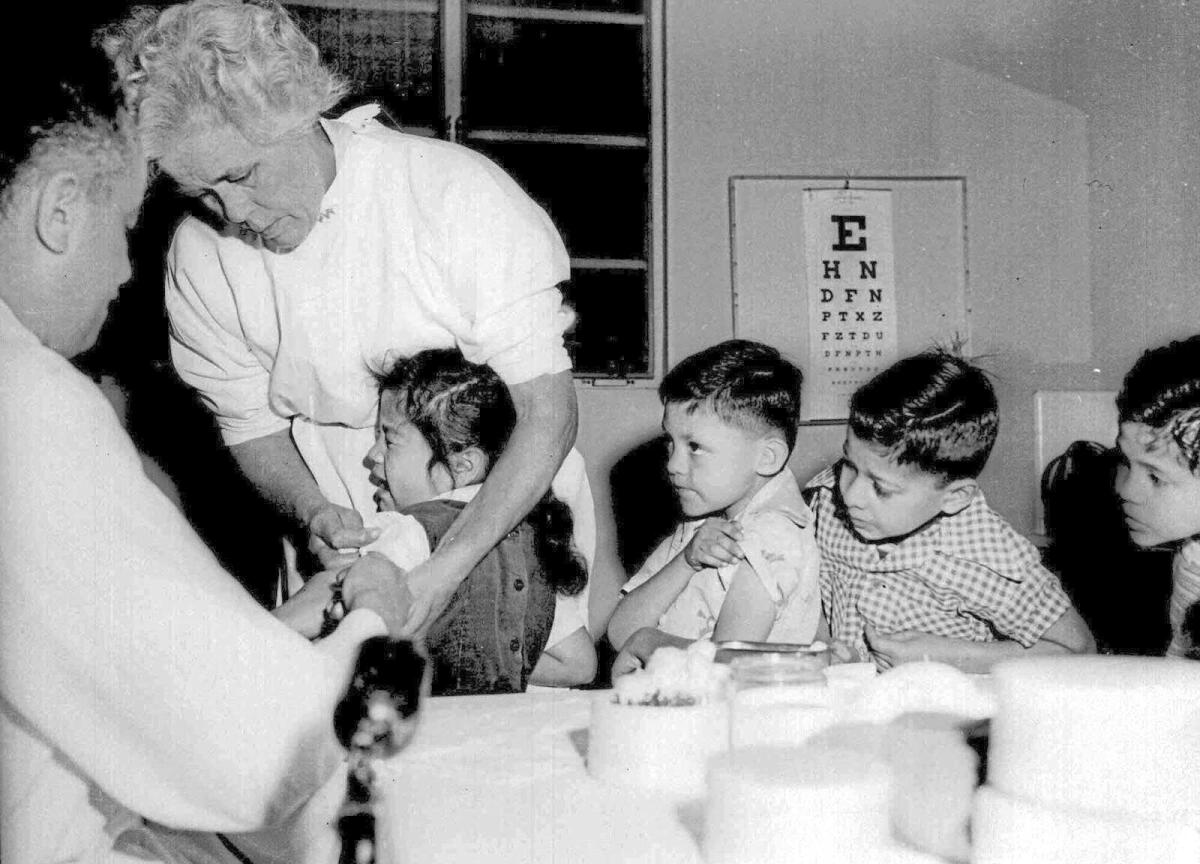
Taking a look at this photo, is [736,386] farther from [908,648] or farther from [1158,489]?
[1158,489]

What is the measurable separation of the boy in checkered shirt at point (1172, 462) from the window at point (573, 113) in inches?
37.3

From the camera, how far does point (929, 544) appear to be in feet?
4.14

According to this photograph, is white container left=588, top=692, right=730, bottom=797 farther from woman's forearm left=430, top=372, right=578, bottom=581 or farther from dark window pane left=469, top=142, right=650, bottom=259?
dark window pane left=469, top=142, right=650, bottom=259

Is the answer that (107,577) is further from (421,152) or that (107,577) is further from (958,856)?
(421,152)

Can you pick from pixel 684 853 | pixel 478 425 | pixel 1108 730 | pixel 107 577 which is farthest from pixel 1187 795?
pixel 478 425

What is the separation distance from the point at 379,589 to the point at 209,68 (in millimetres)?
483

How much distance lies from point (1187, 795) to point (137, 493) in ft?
1.62

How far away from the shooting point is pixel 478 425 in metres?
1.14

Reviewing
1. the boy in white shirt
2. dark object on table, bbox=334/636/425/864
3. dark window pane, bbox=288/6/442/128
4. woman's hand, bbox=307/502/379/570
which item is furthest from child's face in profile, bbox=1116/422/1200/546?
dark window pane, bbox=288/6/442/128

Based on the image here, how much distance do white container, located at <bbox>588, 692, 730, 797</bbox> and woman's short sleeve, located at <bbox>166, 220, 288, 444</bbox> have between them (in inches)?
29.8

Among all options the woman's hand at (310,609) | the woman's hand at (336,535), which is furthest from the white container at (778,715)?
the woman's hand at (336,535)

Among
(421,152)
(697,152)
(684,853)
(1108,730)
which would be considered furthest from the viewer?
(697,152)

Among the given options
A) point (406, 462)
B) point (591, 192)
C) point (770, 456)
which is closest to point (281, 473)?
point (406, 462)

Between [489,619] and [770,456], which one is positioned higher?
[770,456]
